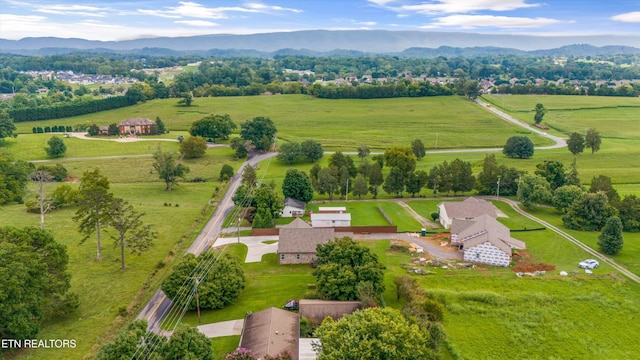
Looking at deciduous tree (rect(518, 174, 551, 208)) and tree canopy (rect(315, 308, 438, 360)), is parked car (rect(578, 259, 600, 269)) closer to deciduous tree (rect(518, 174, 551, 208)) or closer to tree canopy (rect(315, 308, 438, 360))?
deciduous tree (rect(518, 174, 551, 208))

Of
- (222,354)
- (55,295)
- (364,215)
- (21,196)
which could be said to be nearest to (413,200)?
(364,215)

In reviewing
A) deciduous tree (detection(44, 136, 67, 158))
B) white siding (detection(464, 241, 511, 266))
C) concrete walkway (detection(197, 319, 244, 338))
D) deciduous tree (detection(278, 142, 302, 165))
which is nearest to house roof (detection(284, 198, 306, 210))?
white siding (detection(464, 241, 511, 266))

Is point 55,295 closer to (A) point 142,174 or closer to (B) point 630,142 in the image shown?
(A) point 142,174

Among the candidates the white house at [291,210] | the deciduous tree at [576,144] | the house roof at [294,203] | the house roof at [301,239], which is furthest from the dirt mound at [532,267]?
the deciduous tree at [576,144]

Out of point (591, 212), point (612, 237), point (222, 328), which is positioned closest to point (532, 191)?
point (591, 212)

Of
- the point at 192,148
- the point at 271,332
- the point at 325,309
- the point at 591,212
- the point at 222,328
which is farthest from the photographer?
the point at 192,148

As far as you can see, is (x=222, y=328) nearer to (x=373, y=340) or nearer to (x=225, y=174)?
(x=373, y=340)

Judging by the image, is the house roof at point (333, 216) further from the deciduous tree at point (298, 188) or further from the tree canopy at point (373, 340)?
the tree canopy at point (373, 340)
